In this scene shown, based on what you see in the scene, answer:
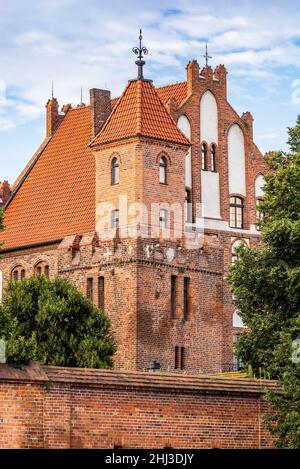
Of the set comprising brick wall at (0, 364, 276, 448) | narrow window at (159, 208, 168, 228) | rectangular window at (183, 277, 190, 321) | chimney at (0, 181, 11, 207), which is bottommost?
brick wall at (0, 364, 276, 448)

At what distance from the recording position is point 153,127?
65.2 metres

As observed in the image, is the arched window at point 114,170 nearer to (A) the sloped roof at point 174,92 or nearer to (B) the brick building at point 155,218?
(B) the brick building at point 155,218

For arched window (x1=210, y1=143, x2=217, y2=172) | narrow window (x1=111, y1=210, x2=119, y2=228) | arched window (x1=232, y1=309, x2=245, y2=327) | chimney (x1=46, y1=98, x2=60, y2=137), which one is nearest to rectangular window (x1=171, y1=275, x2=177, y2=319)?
narrow window (x1=111, y1=210, x2=119, y2=228)

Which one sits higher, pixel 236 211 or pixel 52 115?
pixel 52 115

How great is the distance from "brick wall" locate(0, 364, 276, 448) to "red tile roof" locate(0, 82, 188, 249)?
2683cm

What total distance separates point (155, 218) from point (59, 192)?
858 centimetres

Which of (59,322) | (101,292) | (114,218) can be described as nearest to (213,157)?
(114,218)

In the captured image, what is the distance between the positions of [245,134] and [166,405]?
33874mm

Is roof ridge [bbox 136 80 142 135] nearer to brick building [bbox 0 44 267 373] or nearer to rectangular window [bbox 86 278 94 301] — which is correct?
brick building [bbox 0 44 267 373]

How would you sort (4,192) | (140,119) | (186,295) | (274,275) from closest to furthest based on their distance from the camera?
(274,275)
(140,119)
(186,295)
(4,192)

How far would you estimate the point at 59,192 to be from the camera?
71.9 meters

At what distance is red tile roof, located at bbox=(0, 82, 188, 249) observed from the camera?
65688mm

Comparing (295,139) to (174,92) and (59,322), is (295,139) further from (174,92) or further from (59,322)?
(174,92)
